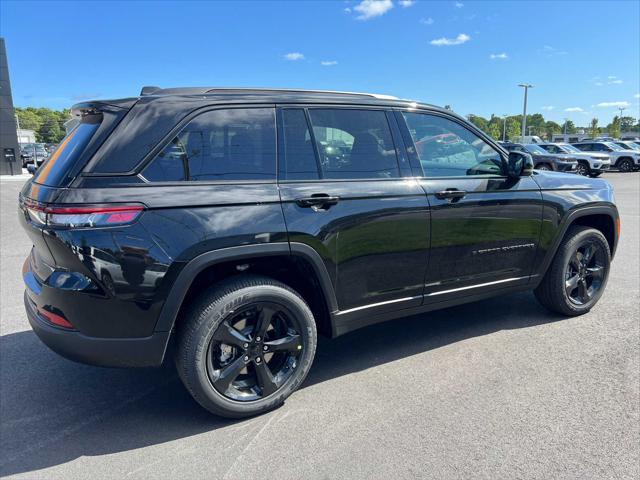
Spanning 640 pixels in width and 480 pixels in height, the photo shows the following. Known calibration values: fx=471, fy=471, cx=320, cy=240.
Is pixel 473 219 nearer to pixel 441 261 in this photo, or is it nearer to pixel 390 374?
pixel 441 261

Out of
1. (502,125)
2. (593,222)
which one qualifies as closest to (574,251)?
(593,222)

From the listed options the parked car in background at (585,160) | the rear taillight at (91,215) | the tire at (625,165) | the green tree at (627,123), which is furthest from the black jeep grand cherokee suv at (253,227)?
the green tree at (627,123)

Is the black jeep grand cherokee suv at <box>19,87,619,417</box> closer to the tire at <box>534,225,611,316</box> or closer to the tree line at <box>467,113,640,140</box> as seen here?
the tire at <box>534,225,611,316</box>

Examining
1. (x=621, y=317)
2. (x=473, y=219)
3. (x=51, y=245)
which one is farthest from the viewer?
(x=621, y=317)

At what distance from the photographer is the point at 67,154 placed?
8.53 feet

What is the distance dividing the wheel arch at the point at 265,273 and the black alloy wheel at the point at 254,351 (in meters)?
0.24

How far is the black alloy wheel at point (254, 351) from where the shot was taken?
8.85ft

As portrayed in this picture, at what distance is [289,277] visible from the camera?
3047mm

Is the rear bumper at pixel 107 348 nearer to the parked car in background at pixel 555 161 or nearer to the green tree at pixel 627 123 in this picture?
the parked car in background at pixel 555 161

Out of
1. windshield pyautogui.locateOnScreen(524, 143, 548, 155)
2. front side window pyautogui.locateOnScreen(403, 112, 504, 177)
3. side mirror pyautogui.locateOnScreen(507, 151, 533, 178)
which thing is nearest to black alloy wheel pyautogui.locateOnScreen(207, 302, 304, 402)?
front side window pyautogui.locateOnScreen(403, 112, 504, 177)

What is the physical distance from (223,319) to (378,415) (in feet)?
3.56

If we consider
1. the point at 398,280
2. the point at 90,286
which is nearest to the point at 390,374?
the point at 398,280

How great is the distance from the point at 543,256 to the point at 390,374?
172 centimetres

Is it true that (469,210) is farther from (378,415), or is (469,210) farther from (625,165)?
(625,165)
